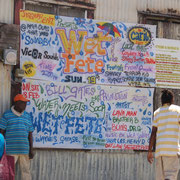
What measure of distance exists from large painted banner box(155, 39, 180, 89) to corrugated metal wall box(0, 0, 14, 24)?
3250 millimetres

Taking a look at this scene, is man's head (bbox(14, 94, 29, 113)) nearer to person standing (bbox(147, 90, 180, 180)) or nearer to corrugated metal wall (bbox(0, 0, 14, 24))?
corrugated metal wall (bbox(0, 0, 14, 24))

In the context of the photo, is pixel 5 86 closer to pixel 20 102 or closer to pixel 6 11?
pixel 20 102

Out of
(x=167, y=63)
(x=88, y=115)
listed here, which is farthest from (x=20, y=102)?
(x=167, y=63)

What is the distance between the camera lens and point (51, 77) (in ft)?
33.7

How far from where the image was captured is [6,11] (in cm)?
991

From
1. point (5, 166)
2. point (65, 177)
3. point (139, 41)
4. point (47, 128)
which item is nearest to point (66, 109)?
point (47, 128)

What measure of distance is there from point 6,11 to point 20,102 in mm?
1809

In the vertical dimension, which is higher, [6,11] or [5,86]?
[6,11]

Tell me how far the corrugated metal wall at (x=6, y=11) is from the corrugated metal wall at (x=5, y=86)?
84 cm

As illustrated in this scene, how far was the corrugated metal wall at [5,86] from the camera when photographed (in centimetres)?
981

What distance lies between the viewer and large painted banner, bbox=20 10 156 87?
1012cm

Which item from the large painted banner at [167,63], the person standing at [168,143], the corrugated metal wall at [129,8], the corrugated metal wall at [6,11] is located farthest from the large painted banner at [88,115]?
the person standing at [168,143]

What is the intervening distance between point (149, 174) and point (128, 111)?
57.2 inches

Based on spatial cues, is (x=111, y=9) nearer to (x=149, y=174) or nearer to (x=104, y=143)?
(x=104, y=143)
